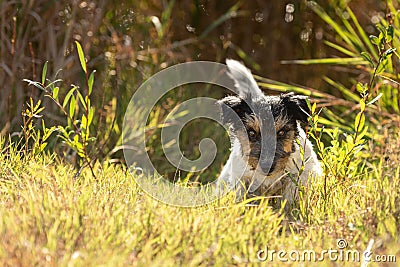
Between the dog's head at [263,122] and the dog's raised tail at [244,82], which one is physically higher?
the dog's raised tail at [244,82]

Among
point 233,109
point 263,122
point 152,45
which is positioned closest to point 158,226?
point 263,122

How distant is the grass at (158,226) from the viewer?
286 cm

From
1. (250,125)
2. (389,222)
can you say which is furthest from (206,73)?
(389,222)

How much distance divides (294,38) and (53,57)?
262 cm

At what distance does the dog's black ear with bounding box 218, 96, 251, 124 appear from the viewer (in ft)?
14.8

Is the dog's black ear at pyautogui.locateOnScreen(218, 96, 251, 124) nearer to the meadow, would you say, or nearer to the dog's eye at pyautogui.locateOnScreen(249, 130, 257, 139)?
the dog's eye at pyautogui.locateOnScreen(249, 130, 257, 139)

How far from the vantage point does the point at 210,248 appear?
10.0 ft

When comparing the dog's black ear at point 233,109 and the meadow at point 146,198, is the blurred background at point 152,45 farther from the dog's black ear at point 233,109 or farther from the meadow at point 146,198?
the dog's black ear at point 233,109

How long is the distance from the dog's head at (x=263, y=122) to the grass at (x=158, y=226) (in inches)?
15.1
